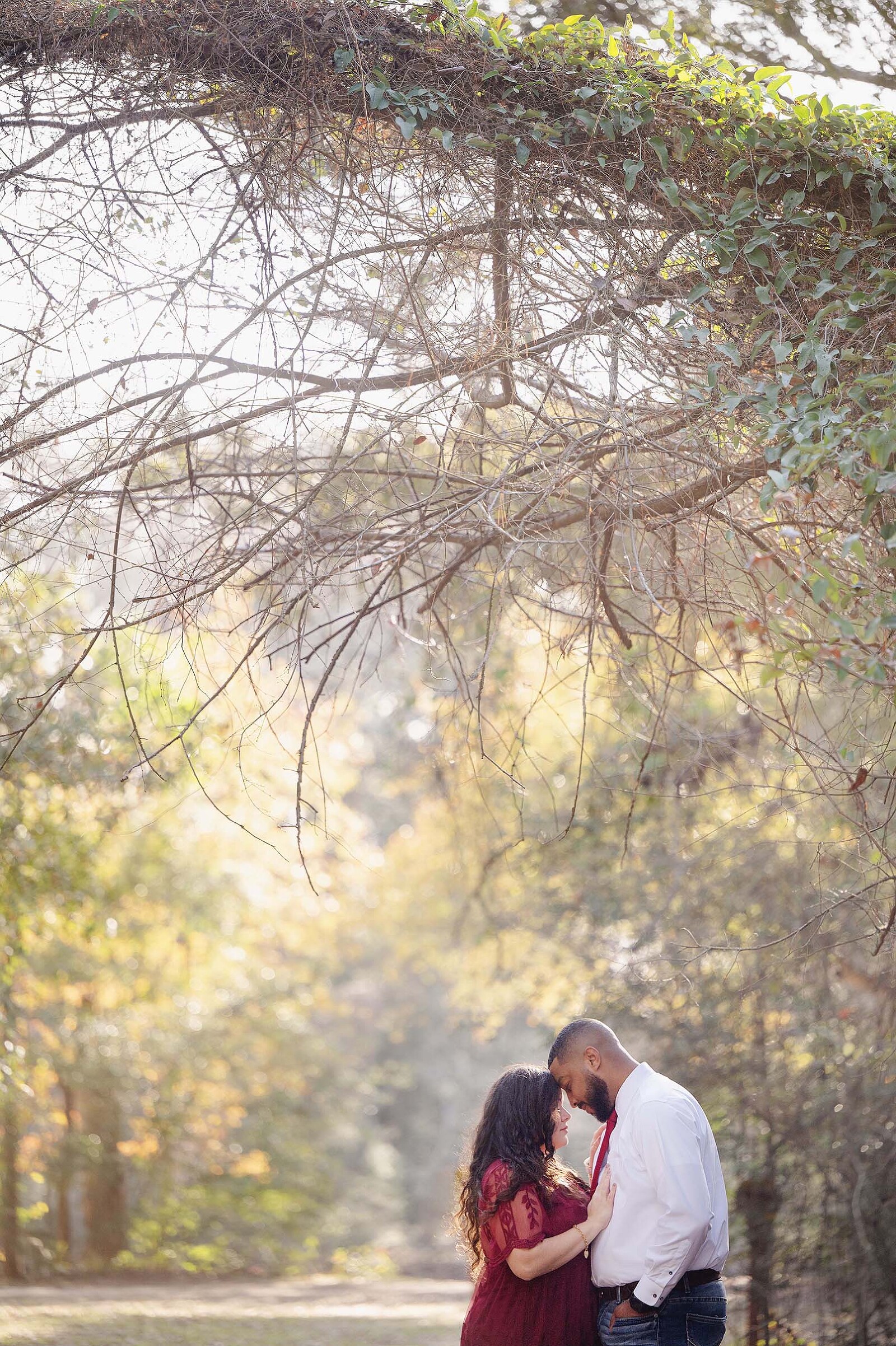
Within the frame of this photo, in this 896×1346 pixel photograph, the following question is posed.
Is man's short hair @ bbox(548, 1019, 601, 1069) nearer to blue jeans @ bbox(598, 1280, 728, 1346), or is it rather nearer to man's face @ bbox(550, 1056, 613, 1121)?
man's face @ bbox(550, 1056, 613, 1121)

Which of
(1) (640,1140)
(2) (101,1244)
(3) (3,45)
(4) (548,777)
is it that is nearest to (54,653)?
(4) (548,777)

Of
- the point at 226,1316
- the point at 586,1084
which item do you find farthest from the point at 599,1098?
the point at 226,1316

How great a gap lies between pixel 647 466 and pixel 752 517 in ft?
1.40

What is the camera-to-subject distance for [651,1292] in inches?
118

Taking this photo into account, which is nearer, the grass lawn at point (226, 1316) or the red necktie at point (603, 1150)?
the red necktie at point (603, 1150)

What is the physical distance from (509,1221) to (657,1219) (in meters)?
0.46

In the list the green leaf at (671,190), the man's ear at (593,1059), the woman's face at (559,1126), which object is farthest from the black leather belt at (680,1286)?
the green leaf at (671,190)

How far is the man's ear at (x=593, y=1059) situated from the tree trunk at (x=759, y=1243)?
3.91 meters

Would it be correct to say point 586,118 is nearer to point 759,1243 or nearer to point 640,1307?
point 640,1307

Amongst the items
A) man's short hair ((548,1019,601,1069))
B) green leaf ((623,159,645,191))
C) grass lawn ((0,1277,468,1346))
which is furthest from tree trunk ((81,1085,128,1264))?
green leaf ((623,159,645,191))

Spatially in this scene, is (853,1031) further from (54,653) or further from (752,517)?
(54,653)

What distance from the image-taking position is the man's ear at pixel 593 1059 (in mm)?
3342

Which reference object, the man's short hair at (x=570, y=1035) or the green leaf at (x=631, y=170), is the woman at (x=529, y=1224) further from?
the green leaf at (x=631, y=170)

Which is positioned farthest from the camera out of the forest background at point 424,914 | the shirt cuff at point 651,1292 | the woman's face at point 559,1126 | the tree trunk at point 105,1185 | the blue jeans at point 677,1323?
the tree trunk at point 105,1185
